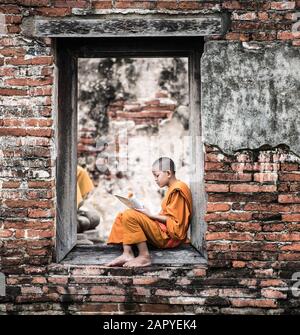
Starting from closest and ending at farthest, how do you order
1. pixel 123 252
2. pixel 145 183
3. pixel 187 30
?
pixel 187 30
pixel 123 252
pixel 145 183

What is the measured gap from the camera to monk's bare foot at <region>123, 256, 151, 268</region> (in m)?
3.98

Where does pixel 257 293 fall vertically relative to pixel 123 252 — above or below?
below

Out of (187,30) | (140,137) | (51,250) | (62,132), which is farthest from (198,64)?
(140,137)

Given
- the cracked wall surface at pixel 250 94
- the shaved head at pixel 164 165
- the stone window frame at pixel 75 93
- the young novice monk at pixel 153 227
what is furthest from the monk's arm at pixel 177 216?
the cracked wall surface at pixel 250 94

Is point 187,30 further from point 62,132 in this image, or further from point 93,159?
point 93,159

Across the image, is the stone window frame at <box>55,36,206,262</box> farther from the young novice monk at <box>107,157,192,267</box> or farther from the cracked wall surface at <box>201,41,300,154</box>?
the cracked wall surface at <box>201,41,300,154</box>

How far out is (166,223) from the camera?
432 centimetres

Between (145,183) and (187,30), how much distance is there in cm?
486

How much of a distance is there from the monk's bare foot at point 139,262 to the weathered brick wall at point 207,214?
7cm

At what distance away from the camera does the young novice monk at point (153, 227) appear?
4.07 metres

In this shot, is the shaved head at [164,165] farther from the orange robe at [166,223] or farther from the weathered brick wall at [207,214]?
the weathered brick wall at [207,214]

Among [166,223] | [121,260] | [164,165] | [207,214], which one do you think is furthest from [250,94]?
[121,260]

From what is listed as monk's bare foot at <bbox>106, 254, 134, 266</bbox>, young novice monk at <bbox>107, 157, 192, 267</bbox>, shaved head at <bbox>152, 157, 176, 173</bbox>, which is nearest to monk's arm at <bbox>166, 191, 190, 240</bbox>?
young novice monk at <bbox>107, 157, 192, 267</bbox>

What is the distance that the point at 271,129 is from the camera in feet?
12.7
